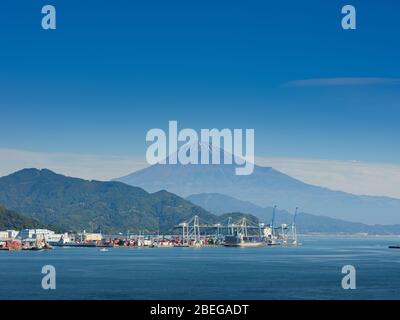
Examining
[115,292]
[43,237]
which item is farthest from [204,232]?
[115,292]

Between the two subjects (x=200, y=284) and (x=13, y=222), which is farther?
(x=13, y=222)

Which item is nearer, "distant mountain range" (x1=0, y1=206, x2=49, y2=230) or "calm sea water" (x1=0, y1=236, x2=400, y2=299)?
"calm sea water" (x1=0, y1=236, x2=400, y2=299)

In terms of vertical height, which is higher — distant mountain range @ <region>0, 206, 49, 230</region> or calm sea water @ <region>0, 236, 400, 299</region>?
distant mountain range @ <region>0, 206, 49, 230</region>

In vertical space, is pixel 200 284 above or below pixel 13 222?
below

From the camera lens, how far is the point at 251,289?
1563 inches

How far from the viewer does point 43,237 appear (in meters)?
128

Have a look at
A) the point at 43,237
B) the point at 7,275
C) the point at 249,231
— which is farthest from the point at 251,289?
the point at 249,231

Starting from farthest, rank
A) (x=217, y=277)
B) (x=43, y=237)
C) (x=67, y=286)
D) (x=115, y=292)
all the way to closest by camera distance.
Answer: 1. (x=43, y=237)
2. (x=217, y=277)
3. (x=67, y=286)
4. (x=115, y=292)

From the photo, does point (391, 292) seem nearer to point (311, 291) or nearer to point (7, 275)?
point (311, 291)

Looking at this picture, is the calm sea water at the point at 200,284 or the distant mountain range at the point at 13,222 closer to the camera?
the calm sea water at the point at 200,284

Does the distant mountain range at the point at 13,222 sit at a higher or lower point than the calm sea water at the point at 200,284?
higher
